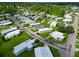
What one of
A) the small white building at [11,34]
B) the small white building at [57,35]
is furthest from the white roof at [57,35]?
the small white building at [11,34]

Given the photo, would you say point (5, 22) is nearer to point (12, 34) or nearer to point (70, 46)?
point (12, 34)

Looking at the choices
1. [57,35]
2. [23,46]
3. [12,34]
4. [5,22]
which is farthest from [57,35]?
[5,22]

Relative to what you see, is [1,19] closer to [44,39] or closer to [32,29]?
[32,29]

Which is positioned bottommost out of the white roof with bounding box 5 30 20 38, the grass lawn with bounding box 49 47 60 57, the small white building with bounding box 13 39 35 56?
the grass lawn with bounding box 49 47 60 57

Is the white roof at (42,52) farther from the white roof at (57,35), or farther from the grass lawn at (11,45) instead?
the white roof at (57,35)

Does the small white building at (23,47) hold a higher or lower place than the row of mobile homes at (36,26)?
lower

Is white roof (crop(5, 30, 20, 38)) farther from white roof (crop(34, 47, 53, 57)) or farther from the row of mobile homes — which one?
white roof (crop(34, 47, 53, 57))

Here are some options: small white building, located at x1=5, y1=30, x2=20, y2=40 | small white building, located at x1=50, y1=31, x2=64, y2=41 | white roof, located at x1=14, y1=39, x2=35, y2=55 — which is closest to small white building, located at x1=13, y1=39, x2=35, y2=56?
white roof, located at x1=14, y1=39, x2=35, y2=55
